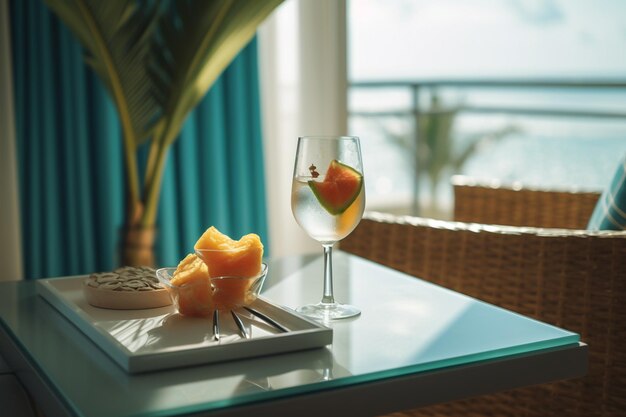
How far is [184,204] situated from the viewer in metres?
3.21

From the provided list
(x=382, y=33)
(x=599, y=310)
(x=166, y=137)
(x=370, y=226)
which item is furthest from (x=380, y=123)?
(x=382, y=33)

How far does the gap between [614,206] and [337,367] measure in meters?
1.00

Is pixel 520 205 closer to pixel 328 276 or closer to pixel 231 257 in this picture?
pixel 328 276

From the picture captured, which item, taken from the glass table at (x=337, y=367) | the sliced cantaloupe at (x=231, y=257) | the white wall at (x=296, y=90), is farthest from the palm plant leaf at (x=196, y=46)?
the sliced cantaloupe at (x=231, y=257)

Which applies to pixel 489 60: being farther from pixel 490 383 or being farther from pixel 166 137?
pixel 490 383

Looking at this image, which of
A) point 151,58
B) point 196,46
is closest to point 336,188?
point 196,46

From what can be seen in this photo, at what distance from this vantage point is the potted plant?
254 centimetres

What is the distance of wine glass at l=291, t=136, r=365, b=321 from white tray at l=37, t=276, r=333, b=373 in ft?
0.41

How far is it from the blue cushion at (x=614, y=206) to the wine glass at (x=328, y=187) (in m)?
0.75

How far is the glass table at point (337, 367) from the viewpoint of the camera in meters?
0.91

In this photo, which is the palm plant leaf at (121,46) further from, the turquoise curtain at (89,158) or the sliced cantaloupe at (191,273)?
the sliced cantaloupe at (191,273)

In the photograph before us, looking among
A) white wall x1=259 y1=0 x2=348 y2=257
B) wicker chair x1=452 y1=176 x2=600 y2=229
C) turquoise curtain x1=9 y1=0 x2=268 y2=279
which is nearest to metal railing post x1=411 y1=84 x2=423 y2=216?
white wall x1=259 y1=0 x2=348 y2=257

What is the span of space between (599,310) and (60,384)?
41.7 inches

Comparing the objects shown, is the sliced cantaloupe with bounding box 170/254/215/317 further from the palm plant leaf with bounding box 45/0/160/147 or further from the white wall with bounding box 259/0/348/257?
the white wall with bounding box 259/0/348/257
